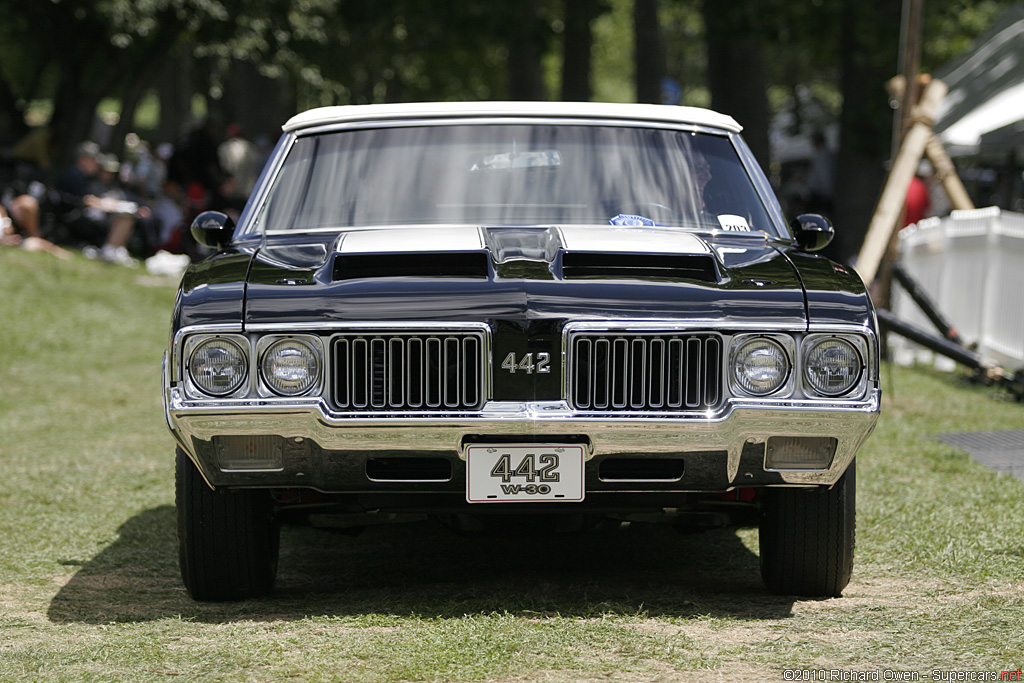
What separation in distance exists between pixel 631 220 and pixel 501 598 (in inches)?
59.4

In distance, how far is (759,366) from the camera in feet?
13.5

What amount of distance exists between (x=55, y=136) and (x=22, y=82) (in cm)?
2688

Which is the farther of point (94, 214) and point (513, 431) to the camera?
point (94, 214)

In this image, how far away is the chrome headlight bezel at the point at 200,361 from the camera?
412 cm

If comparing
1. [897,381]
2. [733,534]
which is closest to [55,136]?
[897,381]

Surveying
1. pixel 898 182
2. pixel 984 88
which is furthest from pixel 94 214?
pixel 898 182

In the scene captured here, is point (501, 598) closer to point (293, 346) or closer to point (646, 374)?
Result: point (646, 374)

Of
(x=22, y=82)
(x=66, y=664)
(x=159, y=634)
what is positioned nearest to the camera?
(x=66, y=664)

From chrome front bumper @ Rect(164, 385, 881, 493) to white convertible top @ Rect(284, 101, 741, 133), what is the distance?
177 centimetres

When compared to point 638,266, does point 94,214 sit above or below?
below

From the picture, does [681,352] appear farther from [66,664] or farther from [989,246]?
[989,246]

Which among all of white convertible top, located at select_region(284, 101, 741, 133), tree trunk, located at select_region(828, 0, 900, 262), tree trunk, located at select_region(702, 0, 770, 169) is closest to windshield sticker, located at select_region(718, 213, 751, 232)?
white convertible top, located at select_region(284, 101, 741, 133)

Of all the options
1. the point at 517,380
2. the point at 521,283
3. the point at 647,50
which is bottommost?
the point at 517,380

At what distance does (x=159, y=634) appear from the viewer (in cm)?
426
